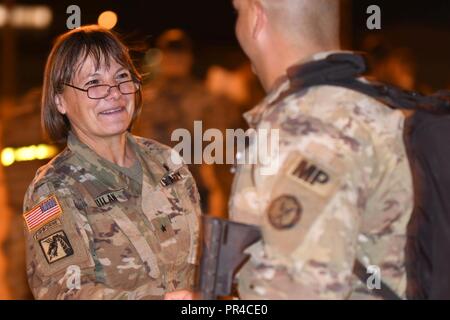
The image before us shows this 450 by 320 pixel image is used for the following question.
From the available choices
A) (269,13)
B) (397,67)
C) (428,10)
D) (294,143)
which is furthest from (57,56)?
(428,10)

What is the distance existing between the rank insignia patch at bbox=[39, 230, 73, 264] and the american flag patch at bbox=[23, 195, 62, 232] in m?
0.06

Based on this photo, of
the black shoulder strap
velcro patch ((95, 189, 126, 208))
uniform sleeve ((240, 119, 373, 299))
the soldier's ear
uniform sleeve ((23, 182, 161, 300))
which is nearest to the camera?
uniform sleeve ((240, 119, 373, 299))

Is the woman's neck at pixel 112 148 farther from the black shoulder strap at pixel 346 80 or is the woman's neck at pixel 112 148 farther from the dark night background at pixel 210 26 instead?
the dark night background at pixel 210 26

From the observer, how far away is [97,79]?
3.28m

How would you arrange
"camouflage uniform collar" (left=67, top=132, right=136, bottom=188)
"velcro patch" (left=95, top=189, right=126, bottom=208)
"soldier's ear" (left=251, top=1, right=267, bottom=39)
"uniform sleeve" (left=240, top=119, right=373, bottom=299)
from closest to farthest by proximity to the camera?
"uniform sleeve" (left=240, top=119, right=373, bottom=299) < "soldier's ear" (left=251, top=1, right=267, bottom=39) < "velcro patch" (left=95, top=189, right=126, bottom=208) < "camouflage uniform collar" (left=67, top=132, right=136, bottom=188)

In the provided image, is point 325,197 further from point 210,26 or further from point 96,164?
point 210,26

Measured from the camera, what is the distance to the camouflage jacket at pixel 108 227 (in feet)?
9.33

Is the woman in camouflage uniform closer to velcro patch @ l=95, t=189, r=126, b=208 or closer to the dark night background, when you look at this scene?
velcro patch @ l=95, t=189, r=126, b=208

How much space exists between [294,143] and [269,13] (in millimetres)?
415

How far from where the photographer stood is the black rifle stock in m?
2.13

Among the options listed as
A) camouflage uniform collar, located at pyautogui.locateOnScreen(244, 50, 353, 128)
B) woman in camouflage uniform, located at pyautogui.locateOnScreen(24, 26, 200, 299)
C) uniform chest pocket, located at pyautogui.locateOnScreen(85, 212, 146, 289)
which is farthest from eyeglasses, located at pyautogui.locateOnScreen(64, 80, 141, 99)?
camouflage uniform collar, located at pyautogui.locateOnScreen(244, 50, 353, 128)

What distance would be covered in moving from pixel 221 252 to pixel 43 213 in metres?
0.94

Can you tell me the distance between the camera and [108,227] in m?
3.04

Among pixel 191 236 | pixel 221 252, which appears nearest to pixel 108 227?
pixel 191 236
